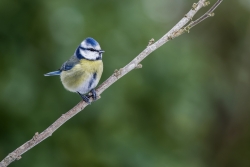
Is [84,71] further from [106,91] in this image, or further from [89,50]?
[106,91]

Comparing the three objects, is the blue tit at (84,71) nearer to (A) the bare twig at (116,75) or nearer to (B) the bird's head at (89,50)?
(B) the bird's head at (89,50)

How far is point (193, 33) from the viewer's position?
5.26m

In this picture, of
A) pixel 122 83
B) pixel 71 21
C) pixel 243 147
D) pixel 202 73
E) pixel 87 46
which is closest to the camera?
pixel 87 46

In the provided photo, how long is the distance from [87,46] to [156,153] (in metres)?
1.78

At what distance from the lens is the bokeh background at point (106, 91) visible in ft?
11.4

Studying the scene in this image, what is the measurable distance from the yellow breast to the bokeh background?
0.83 metres

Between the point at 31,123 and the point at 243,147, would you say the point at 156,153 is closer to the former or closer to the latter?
the point at 31,123

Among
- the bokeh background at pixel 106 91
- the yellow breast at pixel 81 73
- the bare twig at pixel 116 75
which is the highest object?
the bokeh background at pixel 106 91

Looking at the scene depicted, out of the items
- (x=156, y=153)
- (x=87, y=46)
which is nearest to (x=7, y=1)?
(x=87, y=46)

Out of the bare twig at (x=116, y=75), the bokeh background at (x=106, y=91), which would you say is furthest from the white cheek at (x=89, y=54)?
the bokeh background at (x=106, y=91)

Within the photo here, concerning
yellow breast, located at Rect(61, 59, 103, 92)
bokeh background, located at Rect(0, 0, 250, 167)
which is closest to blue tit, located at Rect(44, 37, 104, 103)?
yellow breast, located at Rect(61, 59, 103, 92)

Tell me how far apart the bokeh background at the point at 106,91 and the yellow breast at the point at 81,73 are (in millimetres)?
829

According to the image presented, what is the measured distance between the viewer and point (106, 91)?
3584mm

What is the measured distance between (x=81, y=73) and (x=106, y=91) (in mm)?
1027
